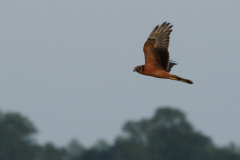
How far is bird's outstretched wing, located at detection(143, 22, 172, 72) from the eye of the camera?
1568 centimetres

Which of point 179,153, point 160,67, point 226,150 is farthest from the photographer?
point 226,150

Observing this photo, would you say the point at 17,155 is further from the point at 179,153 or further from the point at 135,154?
the point at 179,153

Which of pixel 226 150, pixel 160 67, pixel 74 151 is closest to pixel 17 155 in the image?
pixel 74 151

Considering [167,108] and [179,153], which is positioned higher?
[167,108]

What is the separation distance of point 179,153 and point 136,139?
4.88 metres

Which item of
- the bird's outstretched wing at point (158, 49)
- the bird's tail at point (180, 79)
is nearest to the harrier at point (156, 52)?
the bird's outstretched wing at point (158, 49)

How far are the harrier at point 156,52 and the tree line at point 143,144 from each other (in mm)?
60010

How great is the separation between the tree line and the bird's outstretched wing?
6001 cm

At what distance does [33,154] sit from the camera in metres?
78.6

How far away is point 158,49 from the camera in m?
A: 15.7

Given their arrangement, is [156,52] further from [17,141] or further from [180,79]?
[17,141]

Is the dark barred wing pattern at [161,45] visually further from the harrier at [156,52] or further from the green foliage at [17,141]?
the green foliage at [17,141]

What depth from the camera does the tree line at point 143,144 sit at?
76.5 meters

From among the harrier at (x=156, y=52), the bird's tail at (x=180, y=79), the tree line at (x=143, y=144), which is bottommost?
the bird's tail at (x=180, y=79)
